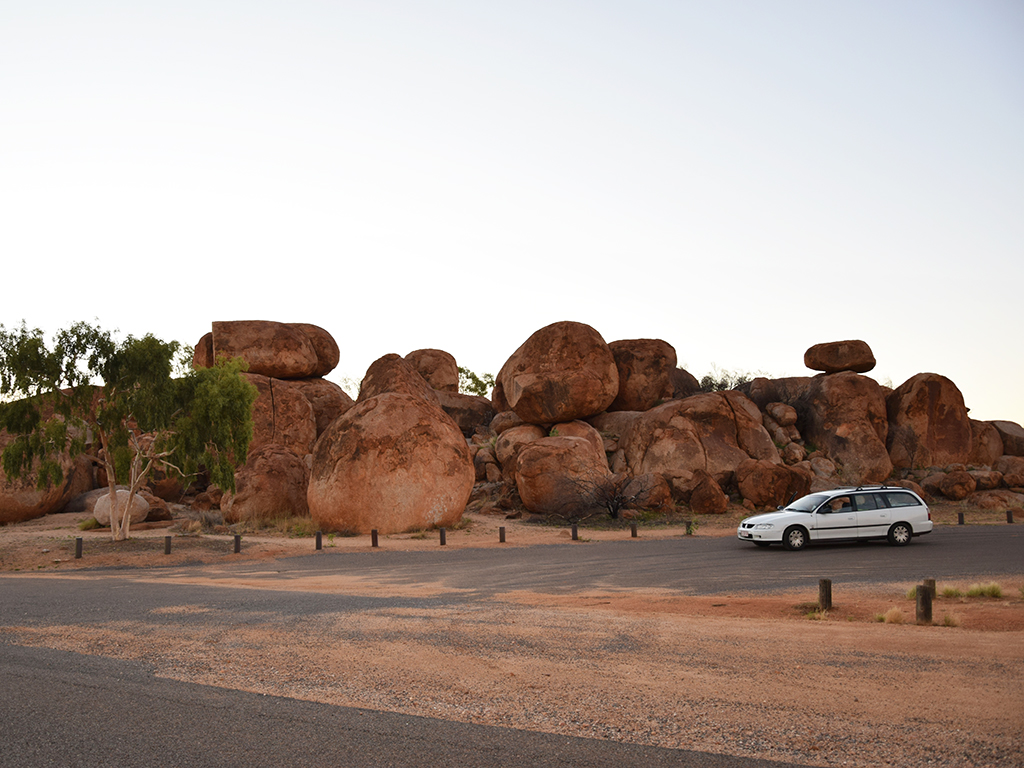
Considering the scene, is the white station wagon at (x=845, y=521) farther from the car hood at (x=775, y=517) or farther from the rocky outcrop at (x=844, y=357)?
the rocky outcrop at (x=844, y=357)

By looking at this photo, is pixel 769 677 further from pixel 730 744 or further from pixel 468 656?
pixel 468 656

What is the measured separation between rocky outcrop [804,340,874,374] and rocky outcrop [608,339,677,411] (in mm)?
8991

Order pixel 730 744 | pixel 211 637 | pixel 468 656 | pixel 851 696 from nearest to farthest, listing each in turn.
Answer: pixel 730 744 < pixel 851 696 < pixel 468 656 < pixel 211 637

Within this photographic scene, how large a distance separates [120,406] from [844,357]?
119 feet

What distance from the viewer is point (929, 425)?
42875 millimetres

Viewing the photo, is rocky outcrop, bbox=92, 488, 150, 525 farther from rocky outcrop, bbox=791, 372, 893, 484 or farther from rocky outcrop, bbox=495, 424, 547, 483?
rocky outcrop, bbox=791, 372, 893, 484

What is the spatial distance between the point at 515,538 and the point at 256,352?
22059 mm

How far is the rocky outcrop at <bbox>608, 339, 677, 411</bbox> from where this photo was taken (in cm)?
4144

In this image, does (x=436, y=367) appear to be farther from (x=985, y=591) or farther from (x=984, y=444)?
(x=985, y=591)

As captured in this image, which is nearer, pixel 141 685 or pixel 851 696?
pixel 851 696

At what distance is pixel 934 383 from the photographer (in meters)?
43.2

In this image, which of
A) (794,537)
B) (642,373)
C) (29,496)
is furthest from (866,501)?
(29,496)

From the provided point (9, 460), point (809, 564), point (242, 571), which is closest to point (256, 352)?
point (9, 460)

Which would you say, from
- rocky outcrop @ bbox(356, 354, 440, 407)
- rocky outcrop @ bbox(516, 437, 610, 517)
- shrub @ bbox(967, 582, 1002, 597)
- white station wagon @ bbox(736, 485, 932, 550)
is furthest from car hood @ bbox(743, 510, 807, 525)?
rocky outcrop @ bbox(356, 354, 440, 407)
